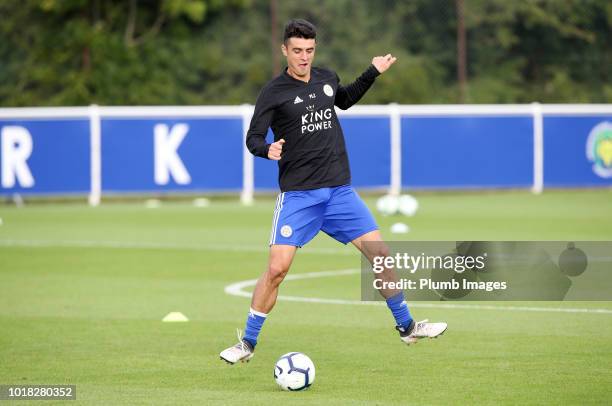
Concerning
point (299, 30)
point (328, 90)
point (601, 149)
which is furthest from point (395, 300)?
point (601, 149)

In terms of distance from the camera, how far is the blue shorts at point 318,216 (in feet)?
30.7

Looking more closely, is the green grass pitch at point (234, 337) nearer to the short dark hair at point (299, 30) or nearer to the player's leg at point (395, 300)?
the player's leg at point (395, 300)

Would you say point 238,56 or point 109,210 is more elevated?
point 238,56

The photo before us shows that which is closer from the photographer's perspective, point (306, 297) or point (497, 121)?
point (306, 297)

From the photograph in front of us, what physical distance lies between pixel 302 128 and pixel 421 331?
5.39 feet

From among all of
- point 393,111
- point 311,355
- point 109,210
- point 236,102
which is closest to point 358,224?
point 311,355

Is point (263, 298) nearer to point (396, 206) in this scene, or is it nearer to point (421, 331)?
point (421, 331)

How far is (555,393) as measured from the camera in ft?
27.1

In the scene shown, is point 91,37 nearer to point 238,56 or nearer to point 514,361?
point 238,56

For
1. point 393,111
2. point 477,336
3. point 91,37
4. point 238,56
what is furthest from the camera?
point 238,56

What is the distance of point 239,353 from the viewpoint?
927cm

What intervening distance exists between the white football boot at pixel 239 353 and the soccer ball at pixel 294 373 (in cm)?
65

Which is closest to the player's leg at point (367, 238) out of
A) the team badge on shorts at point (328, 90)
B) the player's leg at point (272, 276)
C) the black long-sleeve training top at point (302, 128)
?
the black long-sleeve training top at point (302, 128)

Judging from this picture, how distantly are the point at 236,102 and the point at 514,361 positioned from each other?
26.7m
